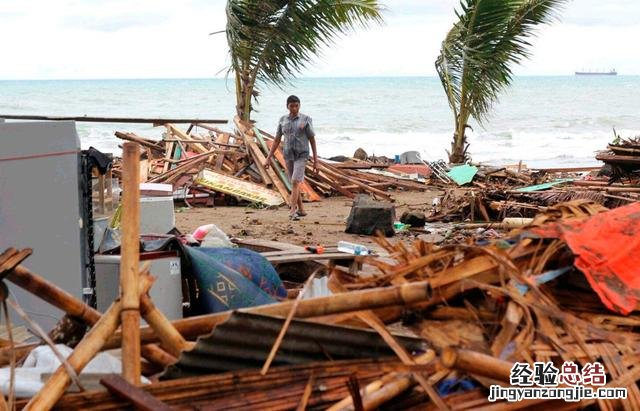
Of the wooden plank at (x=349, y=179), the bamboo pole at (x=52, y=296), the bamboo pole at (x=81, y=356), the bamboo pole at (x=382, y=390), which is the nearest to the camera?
the bamboo pole at (x=81, y=356)

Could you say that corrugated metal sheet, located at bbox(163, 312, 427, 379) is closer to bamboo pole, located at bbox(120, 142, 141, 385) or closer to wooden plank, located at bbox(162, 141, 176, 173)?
bamboo pole, located at bbox(120, 142, 141, 385)

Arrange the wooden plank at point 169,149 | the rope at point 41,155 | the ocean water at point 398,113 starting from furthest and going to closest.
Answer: the ocean water at point 398,113 → the wooden plank at point 169,149 → the rope at point 41,155

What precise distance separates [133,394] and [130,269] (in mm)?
453

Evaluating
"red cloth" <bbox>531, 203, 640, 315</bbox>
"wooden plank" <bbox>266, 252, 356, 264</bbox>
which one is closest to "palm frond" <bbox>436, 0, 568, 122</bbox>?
"wooden plank" <bbox>266, 252, 356, 264</bbox>

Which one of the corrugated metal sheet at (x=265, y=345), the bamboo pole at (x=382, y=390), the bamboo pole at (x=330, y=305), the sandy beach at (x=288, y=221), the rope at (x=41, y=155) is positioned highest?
the rope at (x=41, y=155)

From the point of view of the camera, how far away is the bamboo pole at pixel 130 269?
2.91 meters

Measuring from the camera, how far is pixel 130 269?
9.74 ft

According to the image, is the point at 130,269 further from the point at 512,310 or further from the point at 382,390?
the point at 512,310

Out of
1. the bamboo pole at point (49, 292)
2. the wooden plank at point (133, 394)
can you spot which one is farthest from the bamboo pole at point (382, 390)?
→ the bamboo pole at point (49, 292)

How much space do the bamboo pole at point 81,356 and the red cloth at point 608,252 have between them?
6.24 ft

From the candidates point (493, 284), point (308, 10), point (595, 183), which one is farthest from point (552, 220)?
point (308, 10)

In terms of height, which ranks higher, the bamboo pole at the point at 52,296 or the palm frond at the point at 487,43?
the palm frond at the point at 487,43

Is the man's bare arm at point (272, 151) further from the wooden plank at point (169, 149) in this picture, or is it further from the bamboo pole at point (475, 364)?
the bamboo pole at point (475, 364)

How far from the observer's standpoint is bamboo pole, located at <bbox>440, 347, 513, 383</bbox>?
271 cm
